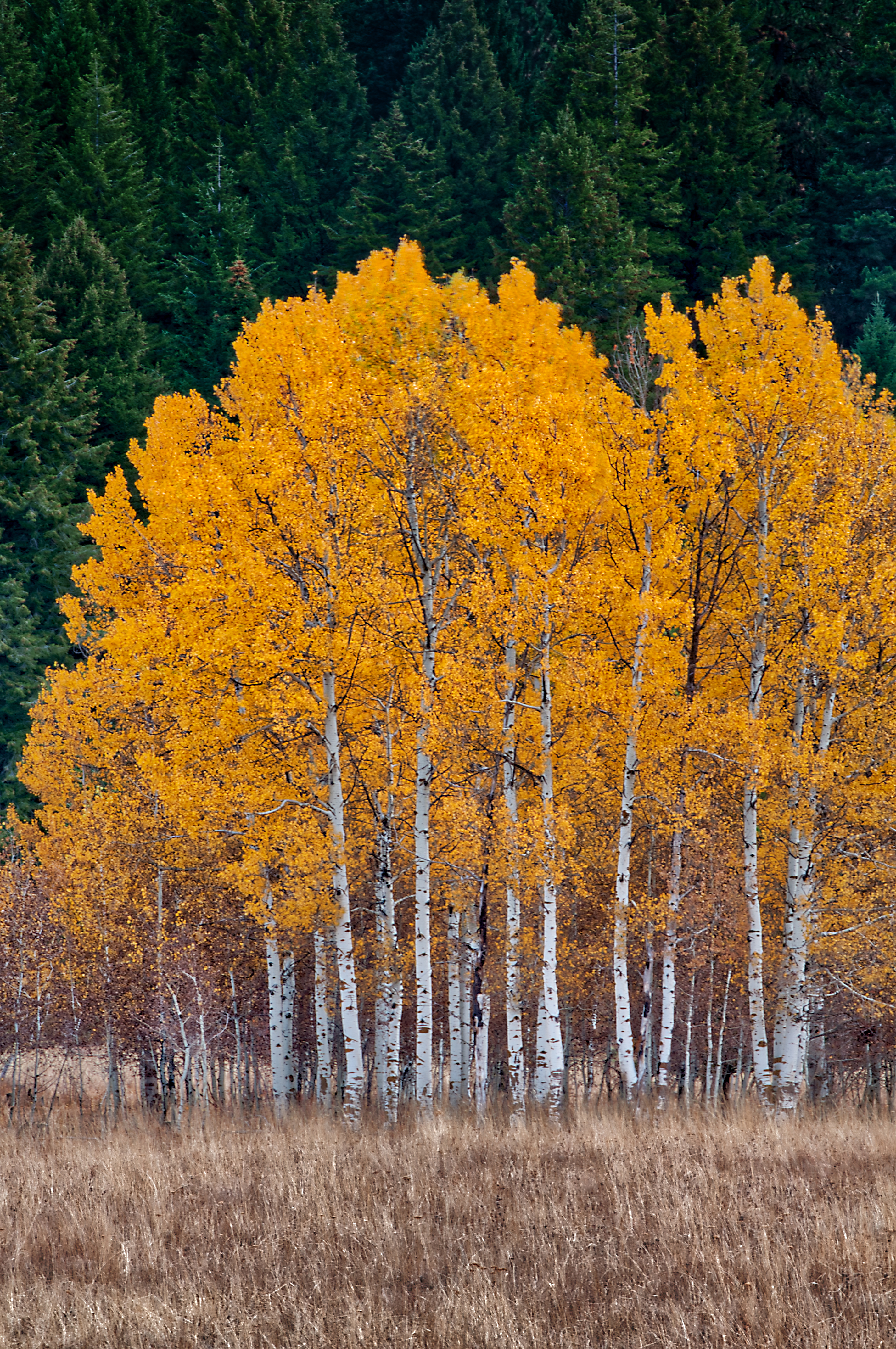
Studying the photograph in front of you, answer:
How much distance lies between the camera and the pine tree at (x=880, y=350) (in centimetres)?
3831

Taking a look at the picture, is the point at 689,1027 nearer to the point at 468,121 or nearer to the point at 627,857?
the point at 627,857

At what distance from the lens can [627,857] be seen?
641 inches

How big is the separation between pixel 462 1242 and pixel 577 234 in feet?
124

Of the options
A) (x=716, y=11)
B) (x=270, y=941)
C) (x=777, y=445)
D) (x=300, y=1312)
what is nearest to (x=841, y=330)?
(x=716, y=11)

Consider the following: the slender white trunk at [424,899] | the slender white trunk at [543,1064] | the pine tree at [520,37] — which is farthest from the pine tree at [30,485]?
the pine tree at [520,37]

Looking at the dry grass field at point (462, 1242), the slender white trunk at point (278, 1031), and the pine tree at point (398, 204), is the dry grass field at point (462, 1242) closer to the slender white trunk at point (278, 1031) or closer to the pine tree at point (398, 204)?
the slender white trunk at point (278, 1031)

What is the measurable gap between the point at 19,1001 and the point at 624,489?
1747 cm

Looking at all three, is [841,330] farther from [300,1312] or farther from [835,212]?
[300,1312]

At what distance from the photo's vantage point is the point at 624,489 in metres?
17.3

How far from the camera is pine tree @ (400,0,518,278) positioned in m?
49.2

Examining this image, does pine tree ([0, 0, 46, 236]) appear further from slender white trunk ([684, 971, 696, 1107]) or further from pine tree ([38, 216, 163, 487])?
slender white trunk ([684, 971, 696, 1107])

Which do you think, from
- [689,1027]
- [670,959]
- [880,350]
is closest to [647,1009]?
[670,959]

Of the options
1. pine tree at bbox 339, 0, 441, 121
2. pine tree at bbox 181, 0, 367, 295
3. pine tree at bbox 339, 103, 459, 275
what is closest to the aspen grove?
pine tree at bbox 339, 103, 459, 275

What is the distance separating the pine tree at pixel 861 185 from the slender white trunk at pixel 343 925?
3758 cm
